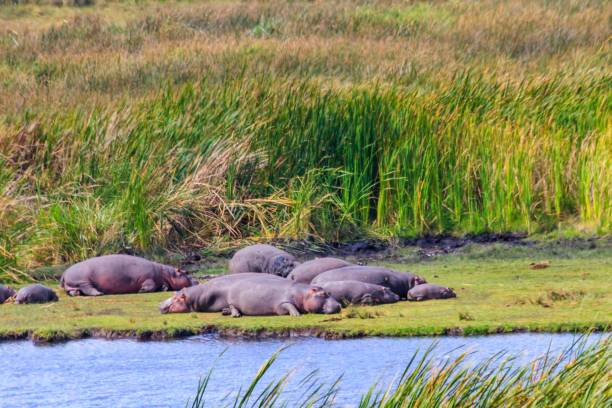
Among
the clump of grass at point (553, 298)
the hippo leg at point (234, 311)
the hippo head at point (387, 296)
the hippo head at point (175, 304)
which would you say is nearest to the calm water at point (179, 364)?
the hippo leg at point (234, 311)

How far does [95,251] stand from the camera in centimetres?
1170

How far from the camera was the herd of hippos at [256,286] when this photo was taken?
8.89m

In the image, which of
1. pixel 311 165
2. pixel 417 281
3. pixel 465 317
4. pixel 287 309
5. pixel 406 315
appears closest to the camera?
pixel 465 317

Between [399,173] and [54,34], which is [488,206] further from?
[54,34]

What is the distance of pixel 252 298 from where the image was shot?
889 cm

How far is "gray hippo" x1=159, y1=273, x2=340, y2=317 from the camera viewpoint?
8.78m

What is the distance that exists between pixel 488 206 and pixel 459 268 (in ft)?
6.57

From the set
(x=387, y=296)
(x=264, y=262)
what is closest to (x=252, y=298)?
(x=387, y=296)

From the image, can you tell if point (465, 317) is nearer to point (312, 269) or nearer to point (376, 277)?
point (376, 277)

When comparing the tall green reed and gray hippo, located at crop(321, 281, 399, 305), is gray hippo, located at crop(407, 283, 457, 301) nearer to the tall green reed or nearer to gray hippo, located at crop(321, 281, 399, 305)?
gray hippo, located at crop(321, 281, 399, 305)

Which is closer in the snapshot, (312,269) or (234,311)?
(234,311)

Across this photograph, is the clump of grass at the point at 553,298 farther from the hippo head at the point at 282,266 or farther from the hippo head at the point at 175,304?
the hippo head at the point at 175,304

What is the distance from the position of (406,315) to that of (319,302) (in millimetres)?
733

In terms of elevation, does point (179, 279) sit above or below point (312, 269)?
below
